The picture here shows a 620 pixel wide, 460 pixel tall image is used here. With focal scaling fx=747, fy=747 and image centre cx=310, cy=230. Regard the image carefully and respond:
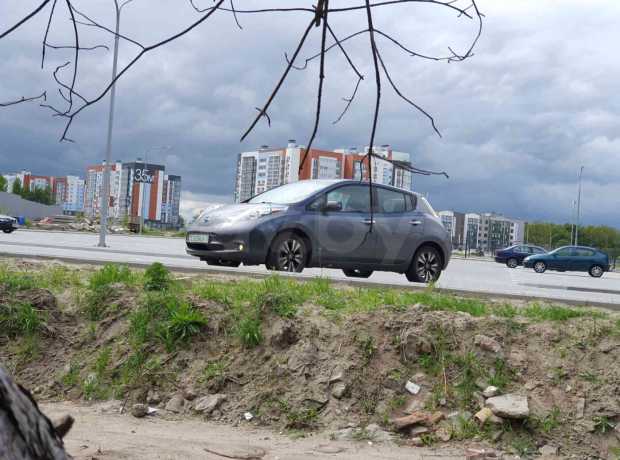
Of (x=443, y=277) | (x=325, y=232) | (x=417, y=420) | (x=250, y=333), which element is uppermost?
(x=325, y=232)

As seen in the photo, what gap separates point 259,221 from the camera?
10336mm

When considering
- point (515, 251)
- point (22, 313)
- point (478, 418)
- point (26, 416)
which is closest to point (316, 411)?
point (478, 418)

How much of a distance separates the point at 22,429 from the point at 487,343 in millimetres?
3995

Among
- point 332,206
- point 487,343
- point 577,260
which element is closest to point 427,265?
point 332,206

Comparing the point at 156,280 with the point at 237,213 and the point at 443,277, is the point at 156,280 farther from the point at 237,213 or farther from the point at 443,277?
the point at 443,277

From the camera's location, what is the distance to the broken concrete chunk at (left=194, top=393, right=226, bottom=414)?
15.7 ft

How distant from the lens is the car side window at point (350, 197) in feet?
36.6

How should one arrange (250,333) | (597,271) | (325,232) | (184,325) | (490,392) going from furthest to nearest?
(597,271), (325,232), (184,325), (250,333), (490,392)

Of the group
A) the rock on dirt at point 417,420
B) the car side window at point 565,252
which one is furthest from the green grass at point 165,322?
the car side window at point 565,252

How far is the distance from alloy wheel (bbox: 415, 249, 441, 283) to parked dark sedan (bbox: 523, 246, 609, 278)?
23962 millimetres

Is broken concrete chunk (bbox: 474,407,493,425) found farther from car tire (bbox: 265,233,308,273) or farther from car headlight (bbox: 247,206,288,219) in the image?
car headlight (bbox: 247,206,288,219)

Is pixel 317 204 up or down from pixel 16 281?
up

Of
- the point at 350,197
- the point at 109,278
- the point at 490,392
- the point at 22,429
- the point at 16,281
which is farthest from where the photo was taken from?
the point at 350,197

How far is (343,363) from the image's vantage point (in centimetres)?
489
